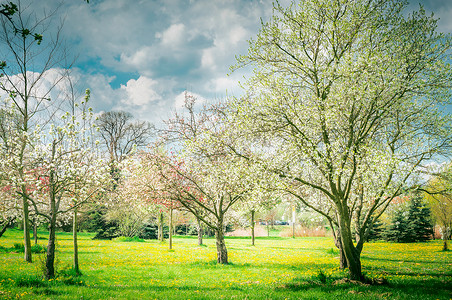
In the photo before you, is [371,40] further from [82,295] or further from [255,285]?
[82,295]

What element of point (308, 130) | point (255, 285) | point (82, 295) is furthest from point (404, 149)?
point (82, 295)

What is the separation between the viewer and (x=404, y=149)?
39.6 feet

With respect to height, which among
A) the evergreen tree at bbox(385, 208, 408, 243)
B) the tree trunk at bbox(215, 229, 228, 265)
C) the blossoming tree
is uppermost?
the blossoming tree

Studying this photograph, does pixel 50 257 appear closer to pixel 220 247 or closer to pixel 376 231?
pixel 220 247

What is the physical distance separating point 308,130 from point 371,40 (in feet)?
13.3

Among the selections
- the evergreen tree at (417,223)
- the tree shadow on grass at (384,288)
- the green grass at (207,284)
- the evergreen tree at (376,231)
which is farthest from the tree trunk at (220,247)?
the evergreen tree at (376,231)

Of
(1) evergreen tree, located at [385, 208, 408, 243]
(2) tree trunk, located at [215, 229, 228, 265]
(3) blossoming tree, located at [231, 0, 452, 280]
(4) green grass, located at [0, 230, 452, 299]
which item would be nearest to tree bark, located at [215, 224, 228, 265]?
(2) tree trunk, located at [215, 229, 228, 265]

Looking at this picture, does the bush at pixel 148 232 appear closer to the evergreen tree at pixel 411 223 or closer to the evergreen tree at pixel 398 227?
the evergreen tree at pixel 398 227

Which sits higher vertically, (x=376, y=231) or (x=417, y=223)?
(x=417, y=223)

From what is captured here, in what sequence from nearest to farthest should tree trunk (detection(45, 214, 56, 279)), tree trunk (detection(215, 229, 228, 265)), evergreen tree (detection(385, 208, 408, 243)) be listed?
1. tree trunk (detection(45, 214, 56, 279))
2. tree trunk (detection(215, 229, 228, 265))
3. evergreen tree (detection(385, 208, 408, 243))

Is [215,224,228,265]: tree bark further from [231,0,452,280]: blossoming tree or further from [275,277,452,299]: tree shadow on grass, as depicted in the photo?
[231,0,452,280]: blossoming tree

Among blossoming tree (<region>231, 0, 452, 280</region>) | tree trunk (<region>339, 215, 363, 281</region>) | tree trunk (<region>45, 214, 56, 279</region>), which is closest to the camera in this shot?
blossoming tree (<region>231, 0, 452, 280</region>)

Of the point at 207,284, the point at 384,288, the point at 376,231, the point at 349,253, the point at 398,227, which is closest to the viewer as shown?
the point at 384,288

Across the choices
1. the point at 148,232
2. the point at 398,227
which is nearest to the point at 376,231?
the point at 398,227
